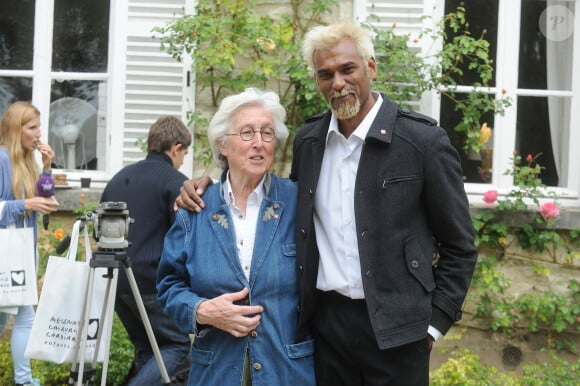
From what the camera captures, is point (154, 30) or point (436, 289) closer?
point (436, 289)

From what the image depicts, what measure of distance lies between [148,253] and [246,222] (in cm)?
157

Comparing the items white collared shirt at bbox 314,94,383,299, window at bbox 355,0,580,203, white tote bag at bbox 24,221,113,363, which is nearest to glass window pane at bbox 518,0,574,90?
window at bbox 355,0,580,203

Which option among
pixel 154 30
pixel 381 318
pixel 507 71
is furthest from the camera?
pixel 507 71

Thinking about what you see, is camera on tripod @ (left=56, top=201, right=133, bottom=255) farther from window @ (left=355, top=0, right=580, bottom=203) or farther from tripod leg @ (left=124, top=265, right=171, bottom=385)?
window @ (left=355, top=0, right=580, bottom=203)

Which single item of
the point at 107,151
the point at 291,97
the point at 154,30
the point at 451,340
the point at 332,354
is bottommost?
the point at 451,340

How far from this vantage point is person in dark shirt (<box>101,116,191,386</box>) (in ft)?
13.7

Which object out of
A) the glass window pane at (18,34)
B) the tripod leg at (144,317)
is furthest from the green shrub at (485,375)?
the glass window pane at (18,34)

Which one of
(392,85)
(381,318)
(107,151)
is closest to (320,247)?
(381,318)

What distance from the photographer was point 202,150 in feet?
17.8

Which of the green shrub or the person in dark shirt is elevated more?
the person in dark shirt

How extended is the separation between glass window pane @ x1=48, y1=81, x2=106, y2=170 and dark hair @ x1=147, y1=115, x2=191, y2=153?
1.33 meters

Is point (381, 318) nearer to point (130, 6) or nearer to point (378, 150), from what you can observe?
point (378, 150)

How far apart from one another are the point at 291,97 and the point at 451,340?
75.9 inches

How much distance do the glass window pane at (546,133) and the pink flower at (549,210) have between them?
45 cm
